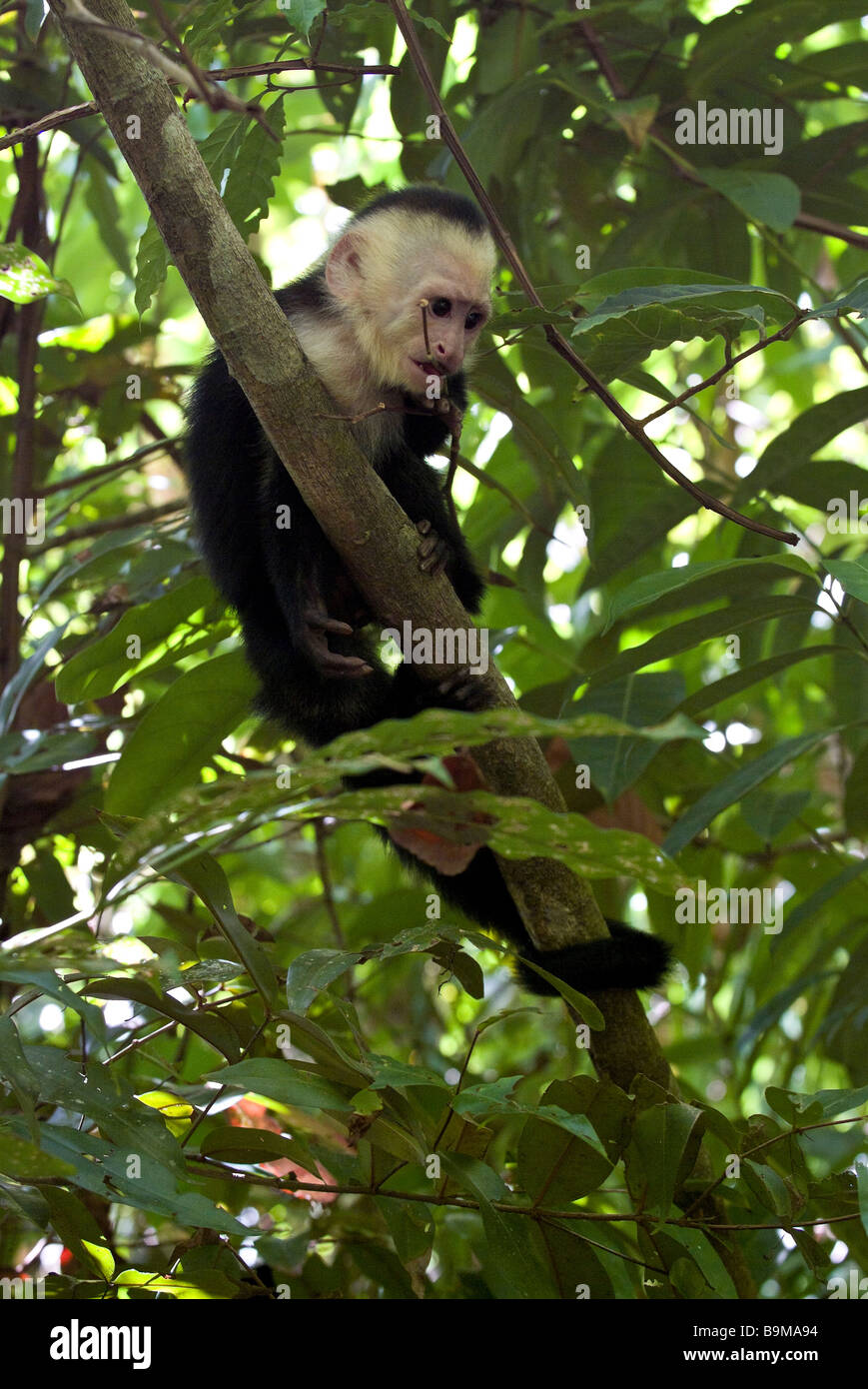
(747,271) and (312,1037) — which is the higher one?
(747,271)

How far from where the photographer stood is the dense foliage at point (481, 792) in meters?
1.29

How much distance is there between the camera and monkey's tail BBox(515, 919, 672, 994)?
165cm

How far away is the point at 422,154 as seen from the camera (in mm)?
2617

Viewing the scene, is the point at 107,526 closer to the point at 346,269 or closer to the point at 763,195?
the point at 346,269

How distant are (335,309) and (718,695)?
100cm

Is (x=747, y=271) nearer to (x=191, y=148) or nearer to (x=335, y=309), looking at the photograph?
(x=335, y=309)

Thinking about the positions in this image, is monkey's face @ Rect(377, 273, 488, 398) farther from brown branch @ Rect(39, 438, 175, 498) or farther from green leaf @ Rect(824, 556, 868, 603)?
green leaf @ Rect(824, 556, 868, 603)

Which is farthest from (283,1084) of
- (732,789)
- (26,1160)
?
(732,789)

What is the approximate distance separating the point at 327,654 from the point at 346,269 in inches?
32.3

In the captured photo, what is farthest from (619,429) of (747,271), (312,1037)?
(312,1037)

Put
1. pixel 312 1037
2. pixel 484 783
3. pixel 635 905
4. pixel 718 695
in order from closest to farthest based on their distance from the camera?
1. pixel 312 1037
2. pixel 484 783
3. pixel 718 695
4. pixel 635 905

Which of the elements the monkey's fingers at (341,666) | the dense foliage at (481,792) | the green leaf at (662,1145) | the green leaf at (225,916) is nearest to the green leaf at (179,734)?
the dense foliage at (481,792)

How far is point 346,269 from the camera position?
7.47 ft

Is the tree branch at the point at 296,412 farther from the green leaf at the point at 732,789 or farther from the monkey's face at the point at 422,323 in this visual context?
the monkey's face at the point at 422,323
